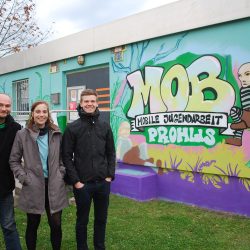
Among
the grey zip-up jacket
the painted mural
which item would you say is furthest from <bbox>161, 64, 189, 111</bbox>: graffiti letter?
the grey zip-up jacket

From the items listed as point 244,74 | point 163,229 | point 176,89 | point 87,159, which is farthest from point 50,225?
point 176,89

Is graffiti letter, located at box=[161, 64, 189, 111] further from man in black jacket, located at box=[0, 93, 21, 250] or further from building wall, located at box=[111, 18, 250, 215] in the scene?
man in black jacket, located at box=[0, 93, 21, 250]

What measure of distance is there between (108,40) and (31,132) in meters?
5.22

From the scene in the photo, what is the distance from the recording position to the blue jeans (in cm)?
406

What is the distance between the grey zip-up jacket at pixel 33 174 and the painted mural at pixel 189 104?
347 cm

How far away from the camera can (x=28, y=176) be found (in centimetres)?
399

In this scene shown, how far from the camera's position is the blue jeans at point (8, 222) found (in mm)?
4059

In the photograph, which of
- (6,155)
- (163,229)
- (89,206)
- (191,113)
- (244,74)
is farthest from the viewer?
(191,113)

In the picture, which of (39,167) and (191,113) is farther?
(191,113)

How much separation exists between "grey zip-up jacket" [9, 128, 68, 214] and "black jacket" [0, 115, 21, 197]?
0.21 feet

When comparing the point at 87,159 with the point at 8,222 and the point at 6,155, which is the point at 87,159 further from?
the point at 8,222

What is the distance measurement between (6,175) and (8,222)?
485 millimetres

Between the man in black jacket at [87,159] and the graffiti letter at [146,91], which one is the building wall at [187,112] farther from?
the man in black jacket at [87,159]

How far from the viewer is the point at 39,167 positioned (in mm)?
4012
